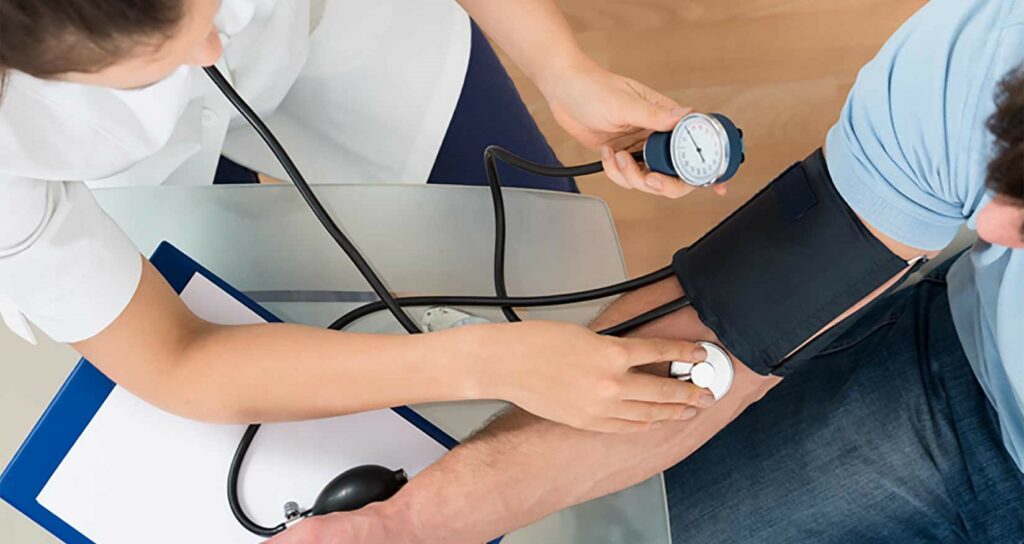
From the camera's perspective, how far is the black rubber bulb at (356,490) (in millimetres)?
689

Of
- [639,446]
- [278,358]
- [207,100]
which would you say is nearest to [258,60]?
[207,100]

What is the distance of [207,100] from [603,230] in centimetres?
38

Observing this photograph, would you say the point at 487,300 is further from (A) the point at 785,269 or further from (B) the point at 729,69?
(B) the point at 729,69

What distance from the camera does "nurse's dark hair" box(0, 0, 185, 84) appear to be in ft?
1.48

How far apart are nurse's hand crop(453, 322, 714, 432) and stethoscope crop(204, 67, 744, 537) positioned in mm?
57

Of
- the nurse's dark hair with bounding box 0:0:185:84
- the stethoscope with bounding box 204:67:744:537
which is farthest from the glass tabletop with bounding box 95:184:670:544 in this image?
the nurse's dark hair with bounding box 0:0:185:84

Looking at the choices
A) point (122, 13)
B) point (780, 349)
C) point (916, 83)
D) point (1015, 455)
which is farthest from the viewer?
point (1015, 455)

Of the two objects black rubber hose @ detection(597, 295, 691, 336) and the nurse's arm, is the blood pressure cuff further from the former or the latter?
the nurse's arm

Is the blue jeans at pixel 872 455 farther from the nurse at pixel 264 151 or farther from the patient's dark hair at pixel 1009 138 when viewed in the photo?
the patient's dark hair at pixel 1009 138

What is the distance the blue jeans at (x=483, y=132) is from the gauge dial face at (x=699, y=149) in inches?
11.5

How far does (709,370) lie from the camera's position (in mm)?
748

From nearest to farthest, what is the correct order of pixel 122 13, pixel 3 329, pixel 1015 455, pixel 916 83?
pixel 122 13 < pixel 916 83 < pixel 1015 455 < pixel 3 329

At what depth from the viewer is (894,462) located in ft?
3.04

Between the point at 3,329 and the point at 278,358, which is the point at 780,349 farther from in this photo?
the point at 3,329
